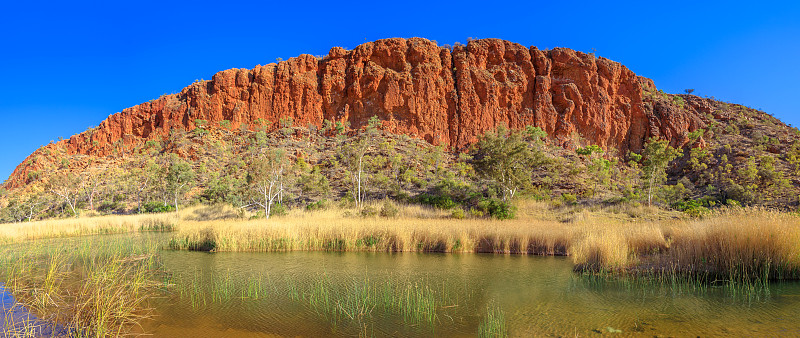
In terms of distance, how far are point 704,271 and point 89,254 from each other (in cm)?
1642

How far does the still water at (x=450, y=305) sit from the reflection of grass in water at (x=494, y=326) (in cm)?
7

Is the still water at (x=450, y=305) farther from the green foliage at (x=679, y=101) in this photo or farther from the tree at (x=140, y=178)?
the green foliage at (x=679, y=101)

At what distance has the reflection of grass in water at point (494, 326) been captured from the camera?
5352mm

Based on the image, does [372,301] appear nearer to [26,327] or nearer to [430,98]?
[26,327]

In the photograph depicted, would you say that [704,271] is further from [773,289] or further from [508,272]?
[508,272]

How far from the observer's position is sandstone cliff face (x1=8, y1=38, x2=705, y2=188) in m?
59.9

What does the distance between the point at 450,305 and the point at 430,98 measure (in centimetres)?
A: 5694

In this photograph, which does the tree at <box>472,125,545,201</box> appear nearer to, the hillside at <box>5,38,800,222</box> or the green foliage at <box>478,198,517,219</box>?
the green foliage at <box>478,198,517,219</box>

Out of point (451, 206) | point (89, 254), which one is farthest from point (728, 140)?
point (89, 254)

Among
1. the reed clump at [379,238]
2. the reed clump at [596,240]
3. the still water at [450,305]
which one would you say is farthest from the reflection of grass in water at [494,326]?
the reed clump at [379,238]

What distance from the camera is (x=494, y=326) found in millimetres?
5523

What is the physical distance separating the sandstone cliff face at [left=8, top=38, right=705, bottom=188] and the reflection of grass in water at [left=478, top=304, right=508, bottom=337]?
53.9m

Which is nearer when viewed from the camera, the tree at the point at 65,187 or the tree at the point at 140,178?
the tree at the point at 65,187

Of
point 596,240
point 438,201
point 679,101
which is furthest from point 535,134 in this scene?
point 596,240
